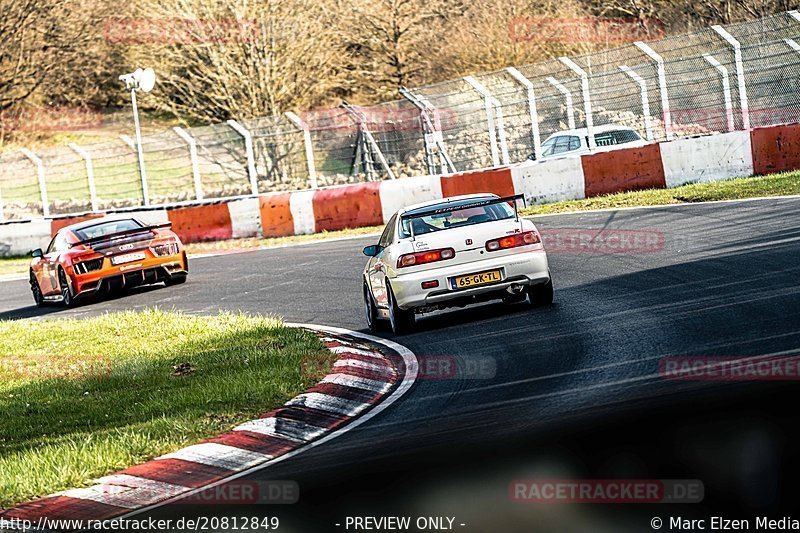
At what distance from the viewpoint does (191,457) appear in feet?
24.3

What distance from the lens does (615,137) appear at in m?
23.2

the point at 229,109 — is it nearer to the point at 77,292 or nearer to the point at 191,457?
the point at 77,292

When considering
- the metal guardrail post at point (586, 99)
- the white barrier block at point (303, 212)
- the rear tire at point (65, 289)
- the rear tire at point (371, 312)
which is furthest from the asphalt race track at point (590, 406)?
the white barrier block at point (303, 212)

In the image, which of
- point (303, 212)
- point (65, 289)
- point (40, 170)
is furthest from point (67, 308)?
point (40, 170)

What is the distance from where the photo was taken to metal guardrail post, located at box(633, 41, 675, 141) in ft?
73.4

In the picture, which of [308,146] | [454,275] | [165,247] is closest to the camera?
[454,275]

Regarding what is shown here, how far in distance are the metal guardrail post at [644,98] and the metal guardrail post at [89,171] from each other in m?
13.6

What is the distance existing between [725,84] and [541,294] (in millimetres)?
11333

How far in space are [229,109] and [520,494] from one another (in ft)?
120

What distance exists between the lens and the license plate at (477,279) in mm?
11336

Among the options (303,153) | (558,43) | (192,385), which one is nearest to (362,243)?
(303,153)

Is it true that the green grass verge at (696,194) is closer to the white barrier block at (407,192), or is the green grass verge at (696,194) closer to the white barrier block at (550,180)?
the white barrier block at (550,180)

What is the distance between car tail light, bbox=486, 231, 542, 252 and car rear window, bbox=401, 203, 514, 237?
0.39 m

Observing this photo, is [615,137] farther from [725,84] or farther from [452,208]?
[452,208]
